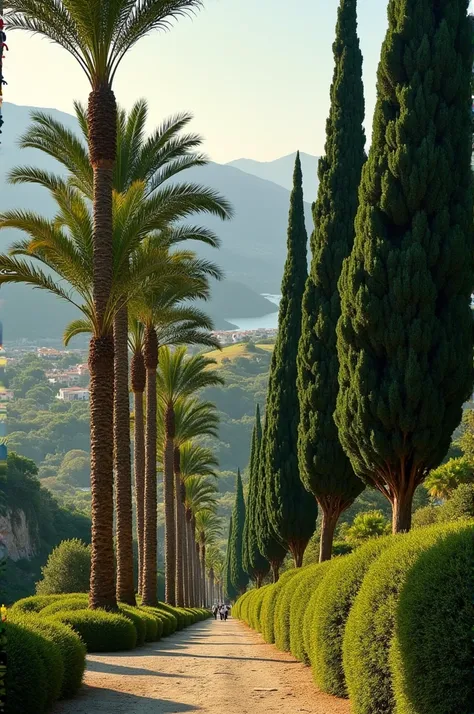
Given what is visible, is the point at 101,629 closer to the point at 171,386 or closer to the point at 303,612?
the point at 303,612

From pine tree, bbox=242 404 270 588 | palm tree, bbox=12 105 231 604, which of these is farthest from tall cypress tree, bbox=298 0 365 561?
pine tree, bbox=242 404 270 588

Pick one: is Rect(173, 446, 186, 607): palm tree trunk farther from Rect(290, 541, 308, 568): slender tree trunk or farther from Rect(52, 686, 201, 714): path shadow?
Rect(52, 686, 201, 714): path shadow

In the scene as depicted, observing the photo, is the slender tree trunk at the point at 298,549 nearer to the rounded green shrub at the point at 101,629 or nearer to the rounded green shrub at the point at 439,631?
the rounded green shrub at the point at 101,629

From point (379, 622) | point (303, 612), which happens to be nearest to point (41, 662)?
point (379, 622)

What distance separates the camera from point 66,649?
33.0ft

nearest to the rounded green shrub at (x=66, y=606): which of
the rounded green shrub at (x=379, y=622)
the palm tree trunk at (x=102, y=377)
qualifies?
the palm tree trunk at (x=102, y=377)

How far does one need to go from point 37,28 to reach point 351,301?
854 cm

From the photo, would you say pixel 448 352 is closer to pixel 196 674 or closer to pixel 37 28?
pixel 196 674

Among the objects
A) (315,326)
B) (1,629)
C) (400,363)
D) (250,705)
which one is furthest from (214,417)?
(1,629)

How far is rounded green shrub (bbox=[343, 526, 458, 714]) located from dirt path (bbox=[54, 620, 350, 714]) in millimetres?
1386

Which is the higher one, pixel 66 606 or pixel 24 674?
pixel 24 674

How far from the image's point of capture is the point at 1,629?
4742 millimetres

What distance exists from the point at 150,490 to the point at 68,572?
1694 cm

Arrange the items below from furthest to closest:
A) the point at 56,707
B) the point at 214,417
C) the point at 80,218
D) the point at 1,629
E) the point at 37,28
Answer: the point at 214,417 → the point at 80,218 → the point at 37,28 → the point at 56,707 → the point at 1,629
